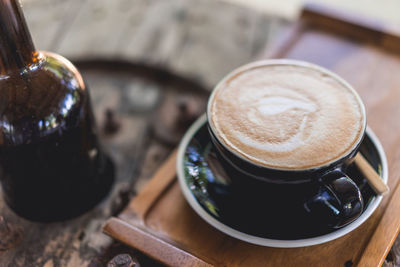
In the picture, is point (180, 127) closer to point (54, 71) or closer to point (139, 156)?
point (139, 156)

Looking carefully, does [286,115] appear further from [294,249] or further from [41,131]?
[41,131]

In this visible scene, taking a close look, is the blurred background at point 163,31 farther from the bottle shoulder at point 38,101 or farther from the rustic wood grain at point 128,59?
the bottle shoulder at point 38,101

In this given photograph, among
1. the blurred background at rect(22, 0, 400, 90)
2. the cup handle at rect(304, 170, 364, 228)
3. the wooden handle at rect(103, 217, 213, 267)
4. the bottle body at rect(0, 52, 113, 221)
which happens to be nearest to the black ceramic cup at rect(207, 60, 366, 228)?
the cup handle at rect(304, 170, 364, 228)

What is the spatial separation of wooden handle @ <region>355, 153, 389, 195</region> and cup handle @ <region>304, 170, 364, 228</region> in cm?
7

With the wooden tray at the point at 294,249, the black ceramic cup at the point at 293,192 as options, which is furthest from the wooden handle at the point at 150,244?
the black ceramic cup at the point at 293,192

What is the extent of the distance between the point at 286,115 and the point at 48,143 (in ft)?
1.21

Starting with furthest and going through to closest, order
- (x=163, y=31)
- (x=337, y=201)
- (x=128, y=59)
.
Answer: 1. (x=163, y=31)
2. (x=128, y=59)
3. (x=337, y=201)

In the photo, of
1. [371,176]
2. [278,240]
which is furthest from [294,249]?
[371,176]

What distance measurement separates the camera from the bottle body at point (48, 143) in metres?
0.60

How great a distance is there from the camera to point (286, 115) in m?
0.66

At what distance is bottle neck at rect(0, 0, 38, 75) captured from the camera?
558 mm

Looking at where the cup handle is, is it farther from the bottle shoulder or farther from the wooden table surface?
the bottle shoulder

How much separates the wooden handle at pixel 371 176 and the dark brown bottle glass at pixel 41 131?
440 millimetres

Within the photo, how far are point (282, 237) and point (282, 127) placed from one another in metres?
0.16
